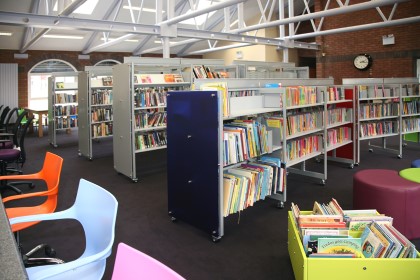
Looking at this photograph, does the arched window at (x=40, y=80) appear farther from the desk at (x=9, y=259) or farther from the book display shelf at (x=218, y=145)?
the desk at (x=9, y=259)

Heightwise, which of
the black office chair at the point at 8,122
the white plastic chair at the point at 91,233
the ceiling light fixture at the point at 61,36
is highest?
the ceiling light fixture at the point at 61,36

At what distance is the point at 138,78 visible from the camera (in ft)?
18.9

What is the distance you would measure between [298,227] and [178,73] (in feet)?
15.1

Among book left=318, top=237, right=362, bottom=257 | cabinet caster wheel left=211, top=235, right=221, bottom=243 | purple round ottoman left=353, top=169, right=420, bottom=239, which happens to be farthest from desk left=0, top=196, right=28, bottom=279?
purple round ottoman left=353, top=169, right=420, bottom=239

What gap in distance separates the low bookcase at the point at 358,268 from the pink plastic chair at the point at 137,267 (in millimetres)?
1409

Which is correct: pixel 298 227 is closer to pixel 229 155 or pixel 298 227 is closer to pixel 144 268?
pixel 229 155

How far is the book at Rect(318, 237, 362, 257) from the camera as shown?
7.30 ft

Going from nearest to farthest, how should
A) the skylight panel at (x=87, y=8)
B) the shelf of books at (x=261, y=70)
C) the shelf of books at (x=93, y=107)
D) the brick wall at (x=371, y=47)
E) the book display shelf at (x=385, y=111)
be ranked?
the book display shelf at (x=385, y=111), the shelf of books at (x=93, y=107), the shelf of books at (x=261, y=70), the skylight panel at (x=87, y=8), the brick wall at (x=371, y=47)

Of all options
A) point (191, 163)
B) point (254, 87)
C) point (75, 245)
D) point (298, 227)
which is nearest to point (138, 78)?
point (254, 87)

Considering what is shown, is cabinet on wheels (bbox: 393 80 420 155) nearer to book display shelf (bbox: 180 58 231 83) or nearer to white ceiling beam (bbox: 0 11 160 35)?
book display shelf (bbox: 180 58 231 83)

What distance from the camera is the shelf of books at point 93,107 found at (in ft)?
24.0

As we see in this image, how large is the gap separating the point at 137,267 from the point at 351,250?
1671mm

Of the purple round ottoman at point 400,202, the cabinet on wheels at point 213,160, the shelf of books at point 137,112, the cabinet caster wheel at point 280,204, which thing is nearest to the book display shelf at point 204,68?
the shelf of books at point 137,112

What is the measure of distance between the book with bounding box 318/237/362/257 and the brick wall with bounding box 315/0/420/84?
1064cm
